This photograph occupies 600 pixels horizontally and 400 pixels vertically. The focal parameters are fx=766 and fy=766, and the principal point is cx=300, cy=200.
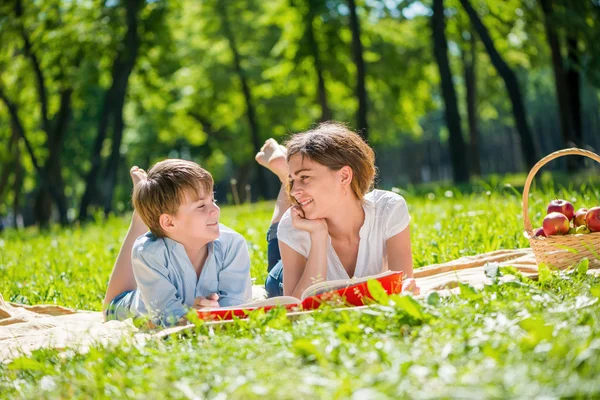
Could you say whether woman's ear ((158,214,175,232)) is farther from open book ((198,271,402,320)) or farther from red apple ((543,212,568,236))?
red apple ((543,212,568,236))

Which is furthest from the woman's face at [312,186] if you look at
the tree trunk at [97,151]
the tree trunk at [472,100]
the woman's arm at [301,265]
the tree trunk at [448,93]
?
the tree trunk at [472,100]

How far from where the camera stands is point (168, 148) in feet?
105

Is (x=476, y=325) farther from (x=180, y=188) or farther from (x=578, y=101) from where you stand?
(x=578, y=101)

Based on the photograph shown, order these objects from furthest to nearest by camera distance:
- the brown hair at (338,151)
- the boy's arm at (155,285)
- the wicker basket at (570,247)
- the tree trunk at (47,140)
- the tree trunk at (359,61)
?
the tree trunk at (47,140), the tree trunk at (359,61), the brown hair at (338,151), the wicker basket at (570,247), the boy's arm at (155,285)

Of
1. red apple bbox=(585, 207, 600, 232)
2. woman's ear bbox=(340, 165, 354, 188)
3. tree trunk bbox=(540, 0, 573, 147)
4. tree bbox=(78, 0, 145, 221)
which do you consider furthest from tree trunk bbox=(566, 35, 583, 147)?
woman's ear bbox=(340, 165, 354, 188)

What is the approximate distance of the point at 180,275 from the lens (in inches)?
172

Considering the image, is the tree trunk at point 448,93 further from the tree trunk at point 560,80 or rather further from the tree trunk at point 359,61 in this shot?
the tree trunk at point 560,80

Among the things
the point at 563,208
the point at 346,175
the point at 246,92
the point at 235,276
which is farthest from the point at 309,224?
the point at 246,92

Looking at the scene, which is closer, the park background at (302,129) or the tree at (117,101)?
the park background at (302,129)

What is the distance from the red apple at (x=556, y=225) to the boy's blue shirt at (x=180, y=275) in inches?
69.6

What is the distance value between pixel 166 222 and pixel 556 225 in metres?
2.22

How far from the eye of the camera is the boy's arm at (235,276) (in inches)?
176

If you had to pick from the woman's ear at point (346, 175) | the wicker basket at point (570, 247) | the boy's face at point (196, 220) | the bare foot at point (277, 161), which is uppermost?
the bare foot at point (277, 161)

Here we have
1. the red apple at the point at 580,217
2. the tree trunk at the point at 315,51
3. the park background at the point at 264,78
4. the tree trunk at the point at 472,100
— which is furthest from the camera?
the tree trunk at the point at 472,100
